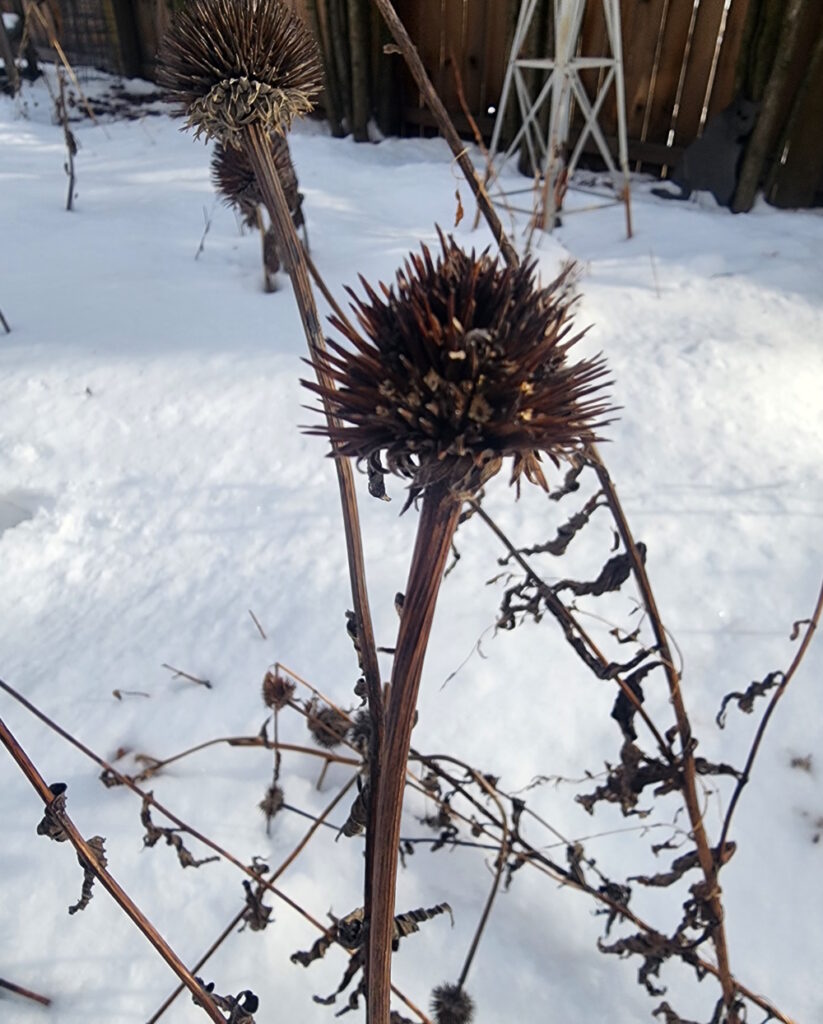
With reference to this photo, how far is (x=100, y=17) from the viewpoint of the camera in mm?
5578

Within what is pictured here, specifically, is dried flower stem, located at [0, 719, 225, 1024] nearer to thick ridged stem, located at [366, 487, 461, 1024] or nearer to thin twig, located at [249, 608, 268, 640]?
thick ridged stem, located at [366, 487, 461, 1024]

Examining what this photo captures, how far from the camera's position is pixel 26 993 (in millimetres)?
826

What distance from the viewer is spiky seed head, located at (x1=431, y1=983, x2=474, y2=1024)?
809mm

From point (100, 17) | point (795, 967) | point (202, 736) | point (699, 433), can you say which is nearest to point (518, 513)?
point (699, 433)

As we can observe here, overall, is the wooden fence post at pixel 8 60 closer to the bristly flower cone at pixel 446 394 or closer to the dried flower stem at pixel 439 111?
the dried flower stem at pixel 439 111

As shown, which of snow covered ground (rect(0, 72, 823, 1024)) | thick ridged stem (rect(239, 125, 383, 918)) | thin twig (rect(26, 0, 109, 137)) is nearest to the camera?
thick ridged stem (rect(239, 125, 383, 918))

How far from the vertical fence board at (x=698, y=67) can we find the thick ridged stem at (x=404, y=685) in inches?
159

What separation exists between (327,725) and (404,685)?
0.64 metres

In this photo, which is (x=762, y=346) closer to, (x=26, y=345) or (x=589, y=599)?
(x=589, y=599)

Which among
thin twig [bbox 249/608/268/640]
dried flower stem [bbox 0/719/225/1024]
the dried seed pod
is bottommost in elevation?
thin twig [bbox 249/608/268/640]

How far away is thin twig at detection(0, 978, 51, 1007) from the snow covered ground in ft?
0.03

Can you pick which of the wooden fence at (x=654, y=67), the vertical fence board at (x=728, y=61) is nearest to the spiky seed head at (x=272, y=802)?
the wooden fence at (x=654, y=67)

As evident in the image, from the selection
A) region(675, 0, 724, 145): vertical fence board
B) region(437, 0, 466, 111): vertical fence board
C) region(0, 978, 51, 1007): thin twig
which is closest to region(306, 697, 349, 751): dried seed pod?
region(0, 978, 51, 1007): thin twig

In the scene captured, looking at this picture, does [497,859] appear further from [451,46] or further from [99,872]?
[451,46]
